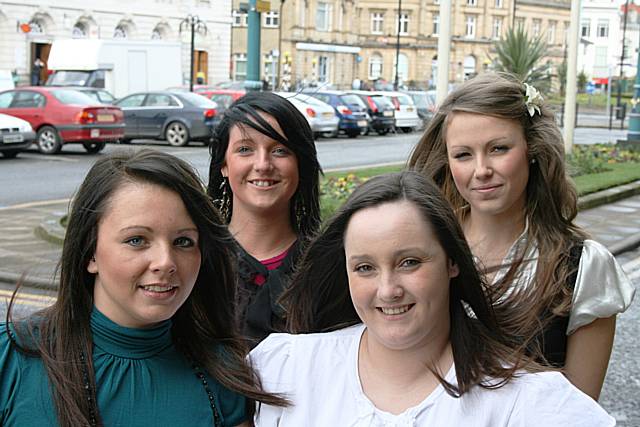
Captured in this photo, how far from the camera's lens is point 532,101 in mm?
3115

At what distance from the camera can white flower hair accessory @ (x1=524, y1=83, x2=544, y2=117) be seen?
309cm

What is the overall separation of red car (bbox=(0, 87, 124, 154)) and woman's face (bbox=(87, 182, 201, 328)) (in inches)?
756

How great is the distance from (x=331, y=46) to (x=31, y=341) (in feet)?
270

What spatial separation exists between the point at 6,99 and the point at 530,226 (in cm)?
2083

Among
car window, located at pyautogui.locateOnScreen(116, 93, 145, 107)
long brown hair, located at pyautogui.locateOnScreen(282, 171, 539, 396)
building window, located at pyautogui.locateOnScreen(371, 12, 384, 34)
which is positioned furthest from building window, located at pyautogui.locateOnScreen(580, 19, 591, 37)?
long brown hair, located at pyautogui.locateOnScreen(282, 171, 539, 396)

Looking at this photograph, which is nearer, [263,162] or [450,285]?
[450,285]

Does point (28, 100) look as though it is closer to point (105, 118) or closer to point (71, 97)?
point (71, 97)

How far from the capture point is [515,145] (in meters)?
3.02

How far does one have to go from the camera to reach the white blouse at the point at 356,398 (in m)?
2.01

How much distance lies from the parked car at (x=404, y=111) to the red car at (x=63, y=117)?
46.6 ft

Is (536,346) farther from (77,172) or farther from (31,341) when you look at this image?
(77,172)

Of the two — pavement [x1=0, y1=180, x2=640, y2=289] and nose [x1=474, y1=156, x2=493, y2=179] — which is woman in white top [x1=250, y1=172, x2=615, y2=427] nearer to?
nose [x1=474, y1=156, x2=493, y2=179]

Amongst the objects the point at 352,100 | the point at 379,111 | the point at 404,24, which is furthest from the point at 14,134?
the point at 404,24

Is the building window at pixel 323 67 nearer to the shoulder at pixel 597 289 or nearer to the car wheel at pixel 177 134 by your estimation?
the car wheel at pixel 177 134
